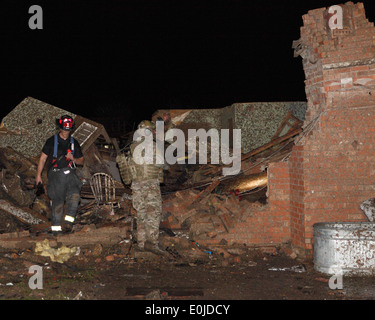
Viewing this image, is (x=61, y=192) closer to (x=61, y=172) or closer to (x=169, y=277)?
(x=61, y=172)

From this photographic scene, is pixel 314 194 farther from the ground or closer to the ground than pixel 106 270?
farther from the ground

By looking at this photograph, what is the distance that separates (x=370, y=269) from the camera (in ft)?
19.3

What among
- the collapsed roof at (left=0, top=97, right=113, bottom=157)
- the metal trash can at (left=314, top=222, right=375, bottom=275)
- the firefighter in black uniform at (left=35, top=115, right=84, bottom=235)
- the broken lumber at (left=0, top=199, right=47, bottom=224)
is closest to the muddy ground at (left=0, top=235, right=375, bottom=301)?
the metal trash can at (left=314, top=222, right=375, bottom=275)

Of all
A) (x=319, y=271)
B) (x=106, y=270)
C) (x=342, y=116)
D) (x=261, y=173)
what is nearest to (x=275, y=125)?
(x=261, y=173)

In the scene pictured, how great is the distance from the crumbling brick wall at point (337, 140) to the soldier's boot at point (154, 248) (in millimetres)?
2207

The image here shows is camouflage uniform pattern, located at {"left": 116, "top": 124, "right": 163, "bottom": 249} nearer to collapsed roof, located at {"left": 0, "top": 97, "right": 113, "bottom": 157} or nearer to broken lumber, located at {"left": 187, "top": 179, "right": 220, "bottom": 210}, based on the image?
broken lumber, located at {"left": 187, "top": 179, "right": 220, "bottom": 210}

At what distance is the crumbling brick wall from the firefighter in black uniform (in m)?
3.81

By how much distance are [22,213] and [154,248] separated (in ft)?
10.1

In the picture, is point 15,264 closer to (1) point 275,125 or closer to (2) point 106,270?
(2) point 106,270

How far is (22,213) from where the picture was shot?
8.47 m

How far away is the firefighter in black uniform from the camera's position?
7395mm

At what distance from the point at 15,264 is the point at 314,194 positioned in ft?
15.2

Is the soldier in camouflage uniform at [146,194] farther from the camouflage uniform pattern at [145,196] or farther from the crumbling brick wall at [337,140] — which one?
the crumbling brick wall at [337,140]

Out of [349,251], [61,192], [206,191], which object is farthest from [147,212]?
[349,251]
